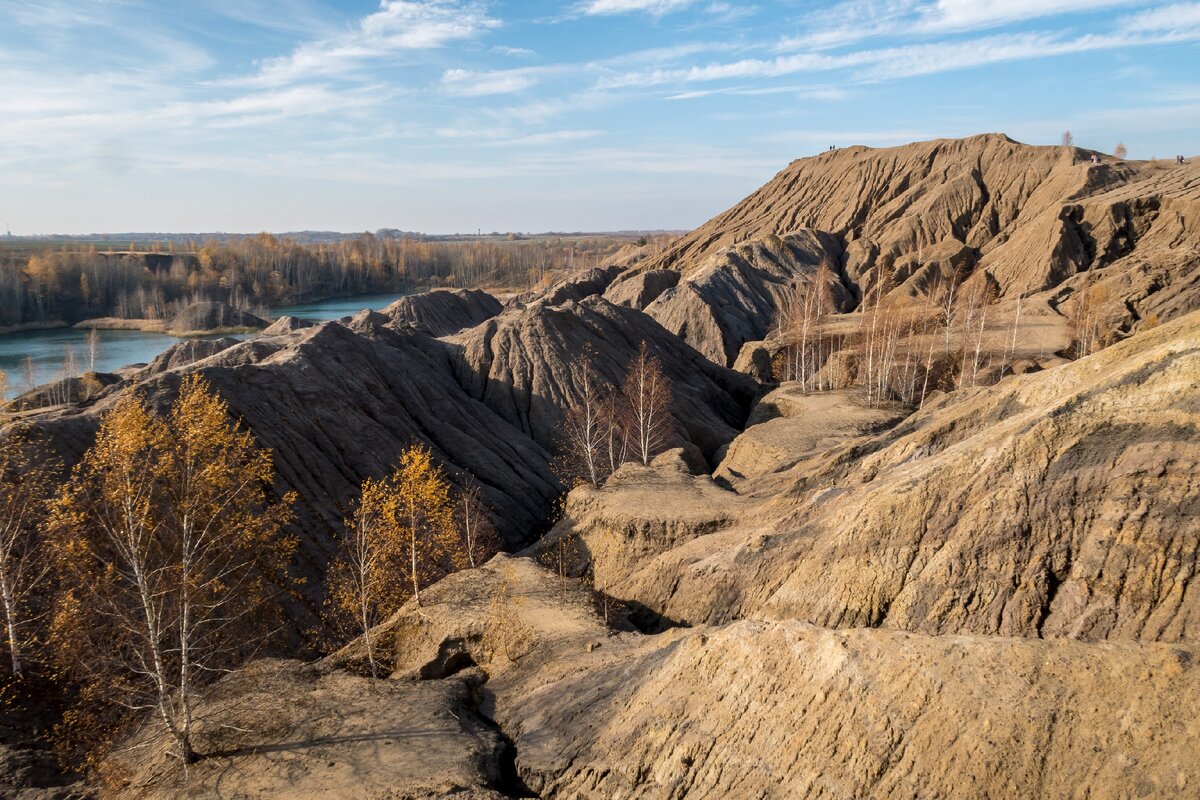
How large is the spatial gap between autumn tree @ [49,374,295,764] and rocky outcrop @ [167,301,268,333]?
83658mm

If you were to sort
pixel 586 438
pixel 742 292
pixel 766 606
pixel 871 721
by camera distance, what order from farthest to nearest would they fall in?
pixel 742 292
pixel 586 438
pixel 766 606
pixel 871 721

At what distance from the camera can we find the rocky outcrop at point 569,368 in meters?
40.9

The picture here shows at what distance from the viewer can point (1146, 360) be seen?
13258 millimetres

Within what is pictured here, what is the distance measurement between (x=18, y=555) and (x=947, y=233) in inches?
3232

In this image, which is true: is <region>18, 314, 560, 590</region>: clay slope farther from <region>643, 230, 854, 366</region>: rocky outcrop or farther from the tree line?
<region>643, 230, 854, 366</region>: rocky outcrop

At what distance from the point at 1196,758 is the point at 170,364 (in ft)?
182

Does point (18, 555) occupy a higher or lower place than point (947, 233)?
lower

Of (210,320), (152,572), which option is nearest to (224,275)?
(210,320)

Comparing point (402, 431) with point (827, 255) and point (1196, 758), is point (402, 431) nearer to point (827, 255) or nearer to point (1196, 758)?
point (1196, 758)

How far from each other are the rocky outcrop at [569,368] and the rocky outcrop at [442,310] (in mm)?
18340

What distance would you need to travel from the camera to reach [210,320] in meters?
93.4

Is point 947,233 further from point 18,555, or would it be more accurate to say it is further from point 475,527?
point 18,555

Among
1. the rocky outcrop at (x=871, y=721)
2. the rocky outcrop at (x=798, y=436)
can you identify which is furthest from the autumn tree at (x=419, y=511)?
the rocky outcrop at (x=798, y=436)

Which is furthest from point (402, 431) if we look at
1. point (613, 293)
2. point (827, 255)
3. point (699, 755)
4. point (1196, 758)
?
point (827, 255)
